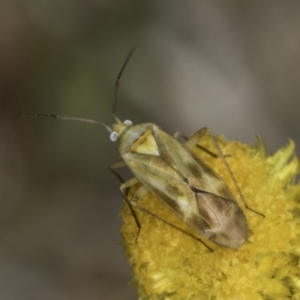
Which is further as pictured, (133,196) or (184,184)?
(133,196)

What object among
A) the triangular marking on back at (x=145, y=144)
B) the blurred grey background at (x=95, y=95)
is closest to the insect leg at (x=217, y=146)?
the triangular marking on back at (x=145, y=144)

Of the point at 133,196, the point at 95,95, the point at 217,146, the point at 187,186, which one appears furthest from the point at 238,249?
the point at 95,95

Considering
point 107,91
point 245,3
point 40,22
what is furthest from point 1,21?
point 245,3

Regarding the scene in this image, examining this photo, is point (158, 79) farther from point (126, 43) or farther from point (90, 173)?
point (90, 173)

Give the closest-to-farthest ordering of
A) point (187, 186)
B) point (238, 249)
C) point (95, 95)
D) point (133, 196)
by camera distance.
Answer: point (238, 249) < point (187, 186) < point (133, 196) < point (95, 95)

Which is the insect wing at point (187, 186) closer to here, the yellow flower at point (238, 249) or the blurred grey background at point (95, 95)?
the yellow flower at point (238, 249)

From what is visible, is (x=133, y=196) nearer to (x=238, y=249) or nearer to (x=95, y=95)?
(x=238, y=249)

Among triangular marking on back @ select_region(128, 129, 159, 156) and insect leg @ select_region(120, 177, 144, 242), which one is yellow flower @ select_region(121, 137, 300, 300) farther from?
triangular marking on back @ select_region(128, 129, 159, 156)
